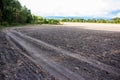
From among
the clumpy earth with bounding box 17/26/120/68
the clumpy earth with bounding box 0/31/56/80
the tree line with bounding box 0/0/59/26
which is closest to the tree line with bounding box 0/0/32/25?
the tree line with bounding box 0/0/59/26

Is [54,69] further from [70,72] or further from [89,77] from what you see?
[89,77]

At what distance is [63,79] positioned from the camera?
6.76 meters

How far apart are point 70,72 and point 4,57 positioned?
4.18 metres

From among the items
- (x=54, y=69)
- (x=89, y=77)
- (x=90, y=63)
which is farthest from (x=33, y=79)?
(x=90, y=63)

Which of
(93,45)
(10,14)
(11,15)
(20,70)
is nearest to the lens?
(20,70)

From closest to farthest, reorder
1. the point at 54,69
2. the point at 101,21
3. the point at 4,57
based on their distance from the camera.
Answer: the point at 54,69, the point at 4,57, the point at 101,21

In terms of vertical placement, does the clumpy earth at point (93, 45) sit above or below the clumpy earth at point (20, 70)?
below

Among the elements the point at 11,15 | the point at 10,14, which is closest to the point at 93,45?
the point at 10,14

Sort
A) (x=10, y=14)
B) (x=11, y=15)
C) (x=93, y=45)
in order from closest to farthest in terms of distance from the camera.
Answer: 1. (x=93, y=45)
2. (x=10, y=14)
3. (x=11, y=15)

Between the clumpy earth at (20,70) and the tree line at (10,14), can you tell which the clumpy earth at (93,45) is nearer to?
the clumpy earth at (20,70)

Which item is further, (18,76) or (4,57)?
(4,57)

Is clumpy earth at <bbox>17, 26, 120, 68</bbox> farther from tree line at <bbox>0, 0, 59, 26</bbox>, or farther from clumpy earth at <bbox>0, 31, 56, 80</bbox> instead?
tree line at <bbox>0, 0, 59, 26</bbox>

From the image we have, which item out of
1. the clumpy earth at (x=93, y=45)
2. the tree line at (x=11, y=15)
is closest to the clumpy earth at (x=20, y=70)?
the clumpy earth at (x=93, y=45)

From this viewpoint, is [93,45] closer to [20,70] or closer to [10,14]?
[20,70]
